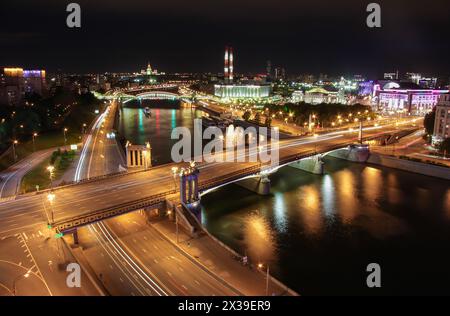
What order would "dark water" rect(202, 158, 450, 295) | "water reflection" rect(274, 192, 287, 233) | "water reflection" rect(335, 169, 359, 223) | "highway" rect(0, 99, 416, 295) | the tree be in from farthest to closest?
the tree → "water reflection" rect(335, 169, 359, 223) → "water reflection" rect(274, 192, 287, 233) → "dark water" rect(202, 158, 450, 295) → "highway" rect(0, 99, 416, 295)

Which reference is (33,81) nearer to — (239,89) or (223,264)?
(239,89)

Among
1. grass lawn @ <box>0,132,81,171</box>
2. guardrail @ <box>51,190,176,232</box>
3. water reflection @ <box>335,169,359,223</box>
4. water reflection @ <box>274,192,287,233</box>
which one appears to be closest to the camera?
guardrail @ <box>51,190,176,232</box>

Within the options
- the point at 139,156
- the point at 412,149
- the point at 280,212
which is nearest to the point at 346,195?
the point at 280,212

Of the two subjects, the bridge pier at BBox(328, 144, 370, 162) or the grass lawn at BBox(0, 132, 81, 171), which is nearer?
the grass lawn at BBox(0, 132, 81, 171)

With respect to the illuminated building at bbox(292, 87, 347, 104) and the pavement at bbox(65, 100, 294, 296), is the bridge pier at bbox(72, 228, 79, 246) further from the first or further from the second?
the illuminated building at bbox(292, 87, 347, 104)

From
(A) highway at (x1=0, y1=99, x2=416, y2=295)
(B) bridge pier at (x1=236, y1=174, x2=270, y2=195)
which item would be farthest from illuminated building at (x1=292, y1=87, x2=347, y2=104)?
(A) highway at (x1=0, y1=99, x2=416, y2=295)

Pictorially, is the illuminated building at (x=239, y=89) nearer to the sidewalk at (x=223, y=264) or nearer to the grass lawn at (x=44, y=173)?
the grass lawn at (x=44, y=173)
